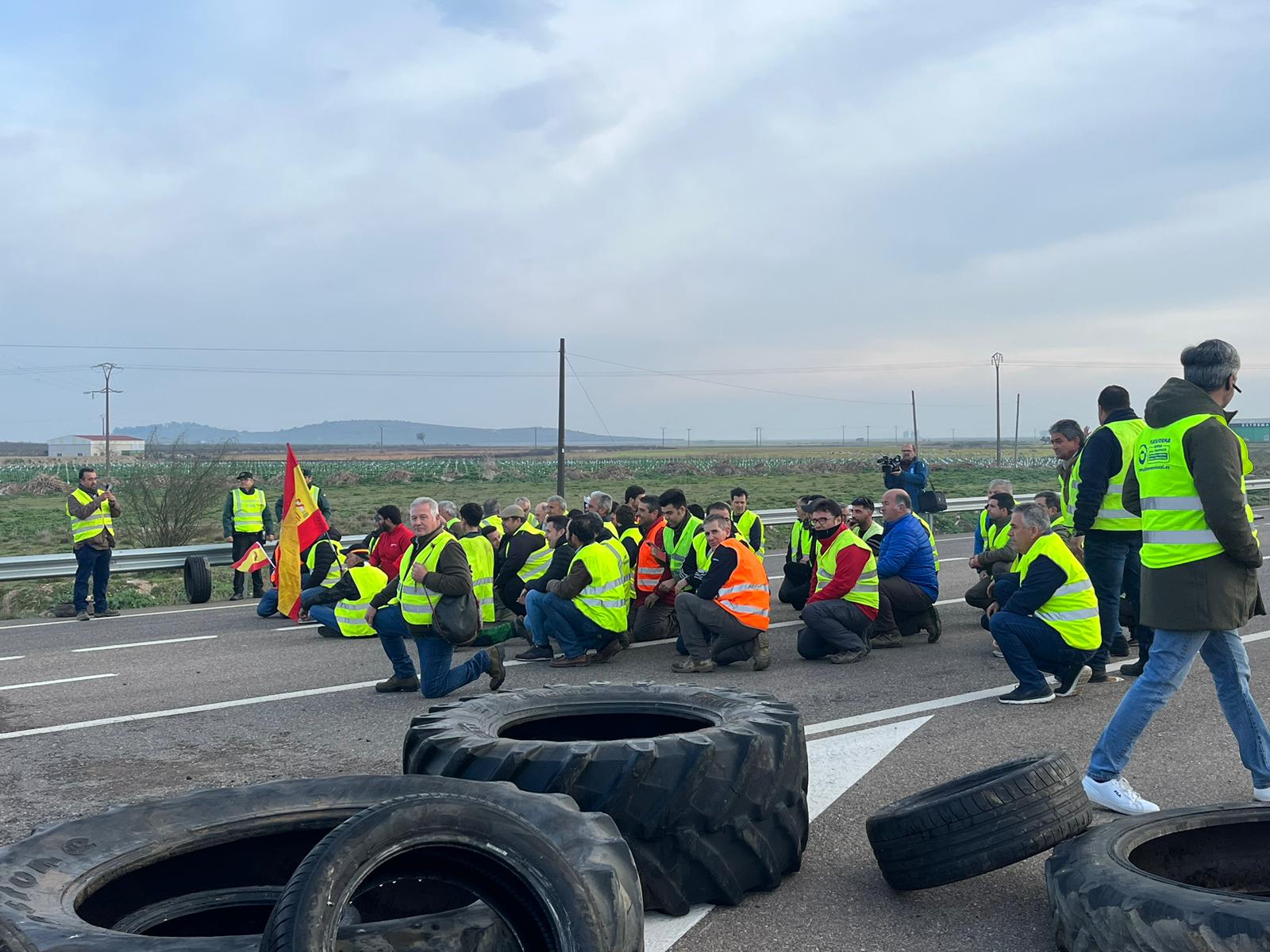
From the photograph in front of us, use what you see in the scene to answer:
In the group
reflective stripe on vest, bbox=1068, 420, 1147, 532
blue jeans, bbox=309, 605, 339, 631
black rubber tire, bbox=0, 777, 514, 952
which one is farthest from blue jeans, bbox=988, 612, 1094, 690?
blue jeans, bbox=309, 605, 339, 631

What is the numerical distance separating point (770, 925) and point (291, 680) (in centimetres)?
633

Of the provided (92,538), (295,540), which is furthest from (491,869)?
(92,538)

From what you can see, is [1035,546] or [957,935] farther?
[1035,546]

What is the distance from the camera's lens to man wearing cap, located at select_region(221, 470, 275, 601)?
16.3 m

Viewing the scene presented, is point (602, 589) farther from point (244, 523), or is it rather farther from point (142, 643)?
point (244, 523)

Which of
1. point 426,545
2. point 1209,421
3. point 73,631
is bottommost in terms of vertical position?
point 73,631

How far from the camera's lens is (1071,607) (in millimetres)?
7727

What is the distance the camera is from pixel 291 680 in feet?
31.1

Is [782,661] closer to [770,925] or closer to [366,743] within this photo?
[366,743]

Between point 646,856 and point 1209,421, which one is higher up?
point 1209,421

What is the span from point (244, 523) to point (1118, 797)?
13.7 meters

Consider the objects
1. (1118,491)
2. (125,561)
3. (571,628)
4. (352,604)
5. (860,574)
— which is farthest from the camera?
(125,561)

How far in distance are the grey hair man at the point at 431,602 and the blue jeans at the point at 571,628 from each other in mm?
1447

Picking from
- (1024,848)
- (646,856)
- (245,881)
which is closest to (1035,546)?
(1024,848)
